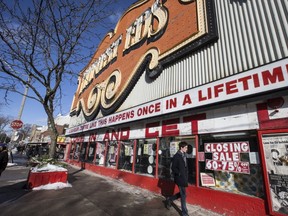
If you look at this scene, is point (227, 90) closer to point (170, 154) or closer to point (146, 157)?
point (170, 154)

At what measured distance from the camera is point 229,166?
17.1 ft

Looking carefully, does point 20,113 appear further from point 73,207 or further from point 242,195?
point 242,195

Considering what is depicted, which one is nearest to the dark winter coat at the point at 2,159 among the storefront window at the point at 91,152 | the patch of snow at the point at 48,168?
the patch of snow at the point at 48,168

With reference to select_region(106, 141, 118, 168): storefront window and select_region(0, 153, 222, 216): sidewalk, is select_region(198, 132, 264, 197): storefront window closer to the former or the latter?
select_region(0, 153, 222, 216): sidewalk

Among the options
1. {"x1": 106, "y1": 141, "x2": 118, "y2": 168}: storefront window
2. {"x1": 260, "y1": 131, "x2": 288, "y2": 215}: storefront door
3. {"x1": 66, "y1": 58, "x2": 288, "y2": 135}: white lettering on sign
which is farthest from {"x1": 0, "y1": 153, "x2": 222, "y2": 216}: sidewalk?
{"x1": 106, "y1": 141, "x2": 118, "y2": 168}: storefront window

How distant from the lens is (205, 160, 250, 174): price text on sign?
193 inches

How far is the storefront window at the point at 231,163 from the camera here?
15.6 ft

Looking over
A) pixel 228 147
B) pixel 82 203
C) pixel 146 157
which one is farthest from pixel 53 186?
pixel 228 147

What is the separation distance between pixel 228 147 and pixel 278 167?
1330mm

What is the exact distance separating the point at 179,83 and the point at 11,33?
7.87 metres

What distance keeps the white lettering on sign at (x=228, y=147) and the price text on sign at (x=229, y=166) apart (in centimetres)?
35

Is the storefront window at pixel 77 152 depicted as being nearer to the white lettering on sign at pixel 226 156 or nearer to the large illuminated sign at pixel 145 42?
the large illuminated sign at pixel 145 42

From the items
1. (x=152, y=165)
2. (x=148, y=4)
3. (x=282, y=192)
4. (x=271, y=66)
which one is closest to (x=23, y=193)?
(x=152, y=165)

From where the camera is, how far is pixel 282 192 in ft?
13.2
